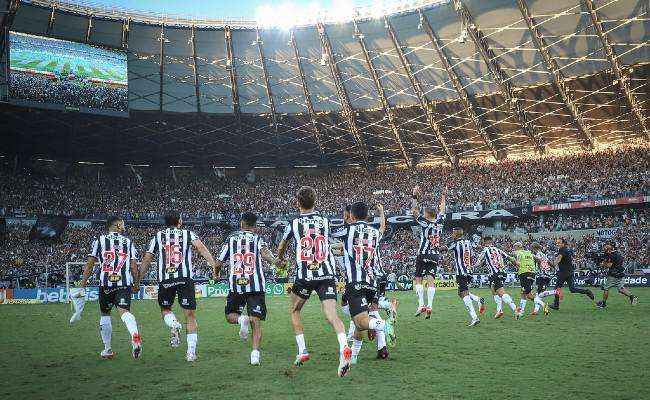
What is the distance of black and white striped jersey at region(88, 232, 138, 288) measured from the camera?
10.9 metres

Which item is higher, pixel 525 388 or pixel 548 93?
pixel 548 93

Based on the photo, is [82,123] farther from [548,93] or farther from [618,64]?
[618,64]

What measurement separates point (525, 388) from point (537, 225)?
43832 millimetres

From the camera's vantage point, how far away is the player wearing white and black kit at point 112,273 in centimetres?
1083

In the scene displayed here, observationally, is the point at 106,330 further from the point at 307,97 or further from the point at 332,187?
the point at 332,187

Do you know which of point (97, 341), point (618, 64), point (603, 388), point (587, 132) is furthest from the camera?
point (587, 132)

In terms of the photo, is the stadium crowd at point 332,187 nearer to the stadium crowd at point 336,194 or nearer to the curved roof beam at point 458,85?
the stadium crowd at point 336,194

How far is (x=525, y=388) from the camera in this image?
705 cm

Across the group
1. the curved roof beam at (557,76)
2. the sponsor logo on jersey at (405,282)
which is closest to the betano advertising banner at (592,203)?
the curved roof beam at (557,76)

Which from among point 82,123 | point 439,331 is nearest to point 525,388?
point 439,331

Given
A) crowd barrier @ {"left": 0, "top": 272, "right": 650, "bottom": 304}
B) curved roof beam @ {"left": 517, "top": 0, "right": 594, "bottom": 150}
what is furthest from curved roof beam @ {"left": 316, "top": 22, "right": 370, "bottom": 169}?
crowd barrier @ {"left": 0, "top": 272, "right": 650, "bottom": 304}

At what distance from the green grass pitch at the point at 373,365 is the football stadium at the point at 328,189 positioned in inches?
3.2

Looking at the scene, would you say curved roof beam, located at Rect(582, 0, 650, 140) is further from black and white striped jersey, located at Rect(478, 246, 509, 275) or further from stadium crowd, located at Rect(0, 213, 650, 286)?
black and white striped jersey, located at Rect(478, 246, 509, 275)

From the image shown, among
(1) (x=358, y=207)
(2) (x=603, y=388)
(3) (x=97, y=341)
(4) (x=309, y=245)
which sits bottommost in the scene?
(2) (x=603, y=388)
